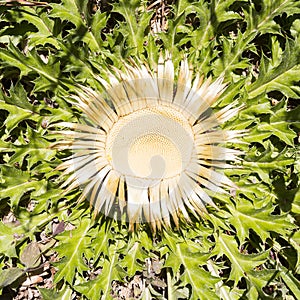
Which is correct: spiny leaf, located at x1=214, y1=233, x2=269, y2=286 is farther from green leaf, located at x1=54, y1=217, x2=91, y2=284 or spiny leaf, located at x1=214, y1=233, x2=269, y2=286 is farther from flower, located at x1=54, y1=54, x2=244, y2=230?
green leaf, located at x1=54, y1=217, x2=91, y2=284

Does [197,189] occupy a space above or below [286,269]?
above

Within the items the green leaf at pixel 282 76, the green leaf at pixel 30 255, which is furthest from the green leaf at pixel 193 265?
the green leaf at pixel 282 76

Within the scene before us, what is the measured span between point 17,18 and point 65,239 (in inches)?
45.4

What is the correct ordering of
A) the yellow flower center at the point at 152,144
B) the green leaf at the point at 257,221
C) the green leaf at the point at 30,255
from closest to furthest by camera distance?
the green leaf at the point at 257,221 < the yellow flower center at the point at 152,144 < the green leaf at the point at 30,255

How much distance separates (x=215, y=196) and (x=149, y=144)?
1.37ft

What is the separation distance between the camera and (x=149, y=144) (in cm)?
262

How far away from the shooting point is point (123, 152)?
2.63m

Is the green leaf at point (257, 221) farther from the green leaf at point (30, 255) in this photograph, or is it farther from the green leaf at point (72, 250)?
the green leaf at point (30, 255)

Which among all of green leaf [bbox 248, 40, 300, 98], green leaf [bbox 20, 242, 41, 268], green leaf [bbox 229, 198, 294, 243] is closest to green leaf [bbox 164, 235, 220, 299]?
green leaf [bbox 229, 198, 294, 243]

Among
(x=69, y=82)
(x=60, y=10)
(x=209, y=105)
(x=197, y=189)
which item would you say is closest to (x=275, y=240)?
(x=197, y=189)

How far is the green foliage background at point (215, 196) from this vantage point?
2.56 metres

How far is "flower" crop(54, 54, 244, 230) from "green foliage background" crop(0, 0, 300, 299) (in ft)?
0.26

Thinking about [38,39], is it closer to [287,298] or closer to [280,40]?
[280,40]

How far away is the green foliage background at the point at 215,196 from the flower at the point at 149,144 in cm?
8
